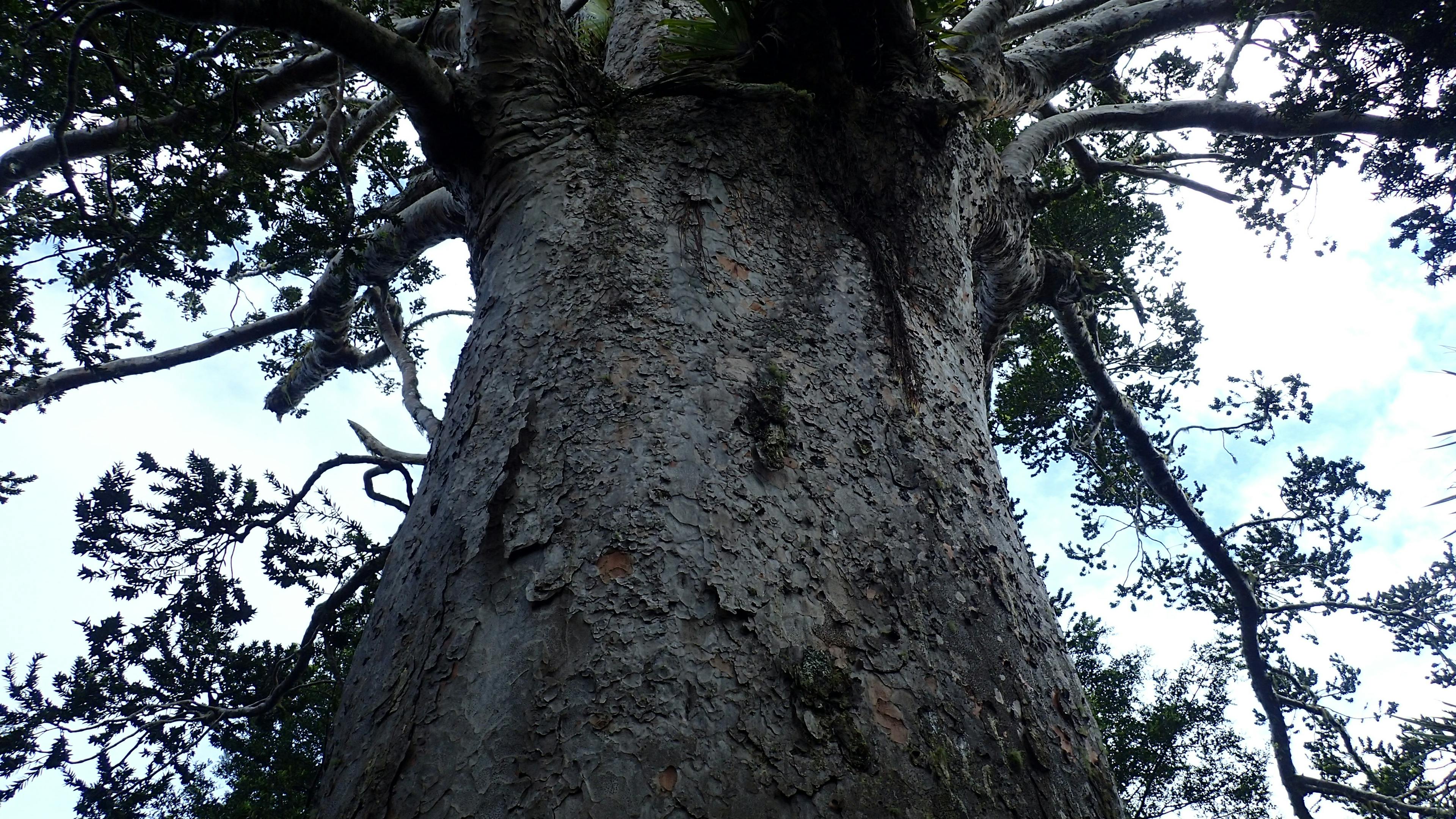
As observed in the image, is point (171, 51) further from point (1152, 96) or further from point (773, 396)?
point (1152, 96)

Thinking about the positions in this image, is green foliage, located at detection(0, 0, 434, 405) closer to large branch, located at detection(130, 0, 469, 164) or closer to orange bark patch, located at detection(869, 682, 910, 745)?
large branch, located at detection(130, 0, 469, 164)

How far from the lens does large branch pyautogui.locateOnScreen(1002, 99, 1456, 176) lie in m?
3.84

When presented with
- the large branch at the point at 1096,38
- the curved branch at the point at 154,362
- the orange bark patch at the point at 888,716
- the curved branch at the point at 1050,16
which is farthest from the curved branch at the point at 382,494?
the curved branch at the point at 1050,16

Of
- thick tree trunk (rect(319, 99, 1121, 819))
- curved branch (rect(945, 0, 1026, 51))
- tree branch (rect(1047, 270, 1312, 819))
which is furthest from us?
tree branch (rect(1047, 270, 1312, 819))

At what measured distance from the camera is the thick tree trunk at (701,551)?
0.98 meters

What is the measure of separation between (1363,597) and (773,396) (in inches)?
250

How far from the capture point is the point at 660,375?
1.37 meters

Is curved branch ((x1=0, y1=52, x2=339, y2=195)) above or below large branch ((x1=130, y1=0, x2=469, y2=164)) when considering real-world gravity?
above

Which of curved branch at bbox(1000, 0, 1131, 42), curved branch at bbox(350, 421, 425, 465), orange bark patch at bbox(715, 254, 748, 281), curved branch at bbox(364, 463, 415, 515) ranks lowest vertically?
orange bark patch at bbox(715, 254, 748, 281)

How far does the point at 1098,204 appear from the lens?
20.7 feet

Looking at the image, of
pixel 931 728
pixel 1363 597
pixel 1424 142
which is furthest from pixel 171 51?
pixel 1363 597

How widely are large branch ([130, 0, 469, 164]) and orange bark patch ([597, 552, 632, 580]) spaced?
1426mm

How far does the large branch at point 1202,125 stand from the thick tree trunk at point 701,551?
216cm

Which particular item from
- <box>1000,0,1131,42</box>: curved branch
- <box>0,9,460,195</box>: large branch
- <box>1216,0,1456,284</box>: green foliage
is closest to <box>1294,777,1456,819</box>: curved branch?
<box>1216,0,1456,284</box>: green foliage
